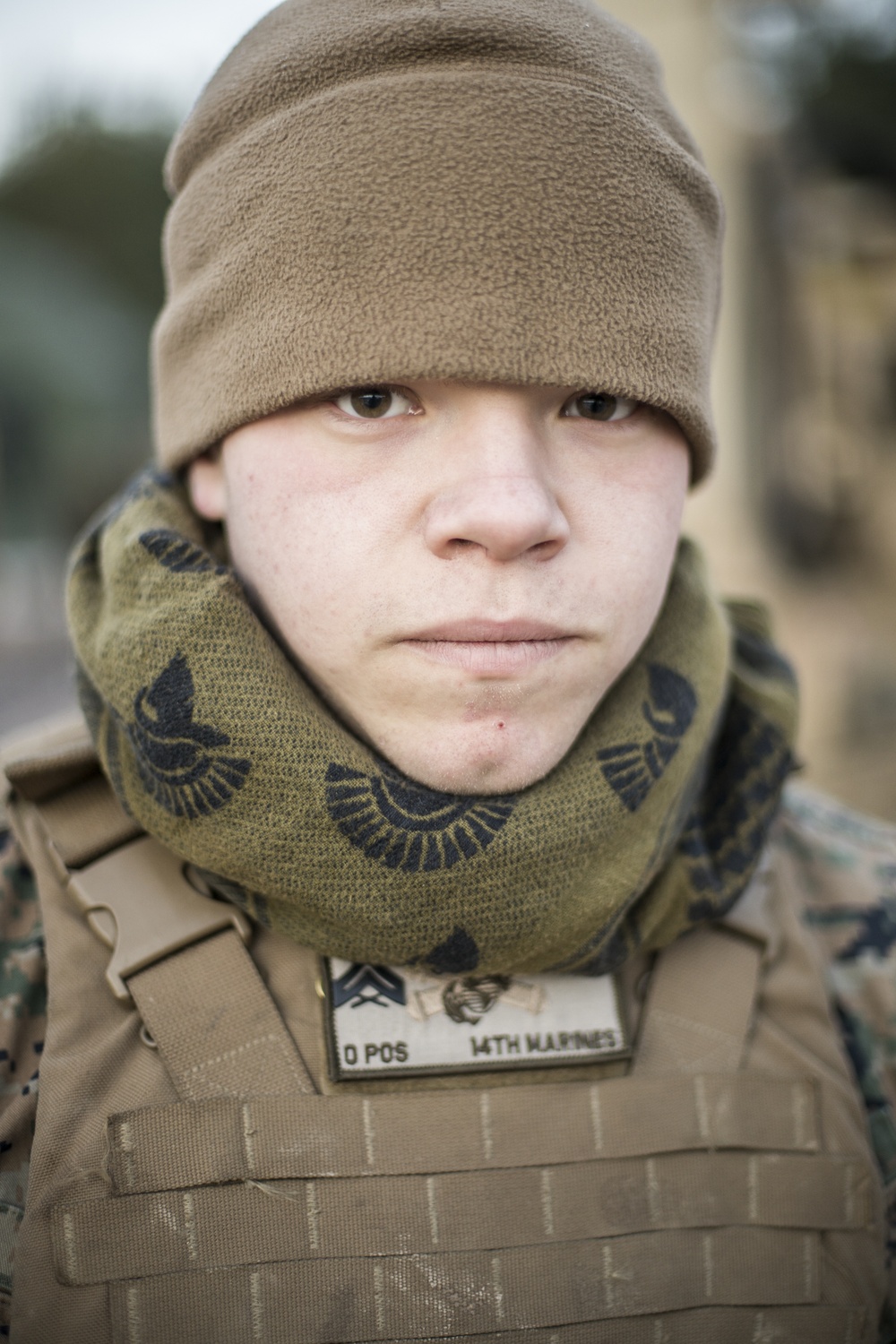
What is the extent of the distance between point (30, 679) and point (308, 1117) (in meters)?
6.97

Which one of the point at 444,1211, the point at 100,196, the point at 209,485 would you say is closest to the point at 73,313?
the point at 100,196

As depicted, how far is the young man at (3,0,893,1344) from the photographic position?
102 cm

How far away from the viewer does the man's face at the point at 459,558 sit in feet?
3.35

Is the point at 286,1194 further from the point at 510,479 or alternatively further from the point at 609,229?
the point at 609,229

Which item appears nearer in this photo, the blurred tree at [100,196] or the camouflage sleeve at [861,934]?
the camouflage sleeve at [861,934]

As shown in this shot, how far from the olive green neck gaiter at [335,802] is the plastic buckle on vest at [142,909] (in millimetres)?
61

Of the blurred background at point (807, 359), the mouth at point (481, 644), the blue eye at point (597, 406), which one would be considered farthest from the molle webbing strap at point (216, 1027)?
the blurred background at point (807, 359)

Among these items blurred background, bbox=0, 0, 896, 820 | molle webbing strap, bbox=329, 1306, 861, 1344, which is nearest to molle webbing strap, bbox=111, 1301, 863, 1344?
molle webbing strap, bbox=329, 1306, 861, 1344

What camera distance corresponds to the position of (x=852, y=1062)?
4.39 feet

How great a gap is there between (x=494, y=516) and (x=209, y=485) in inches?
19.1

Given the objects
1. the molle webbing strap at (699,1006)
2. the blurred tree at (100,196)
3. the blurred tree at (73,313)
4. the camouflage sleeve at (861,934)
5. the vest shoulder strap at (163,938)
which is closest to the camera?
the vest shoulder strap at (163,938)

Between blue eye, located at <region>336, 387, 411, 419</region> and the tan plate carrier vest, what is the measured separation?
0.54 meters

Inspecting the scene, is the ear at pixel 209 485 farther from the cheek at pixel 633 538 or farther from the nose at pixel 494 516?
the cheek at pixel 633 538

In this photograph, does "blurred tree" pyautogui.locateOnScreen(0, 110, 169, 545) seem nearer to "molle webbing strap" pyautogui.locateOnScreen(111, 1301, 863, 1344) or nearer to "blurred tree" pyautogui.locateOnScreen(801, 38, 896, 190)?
"blurred tree" pyautogui.locateOnScreen(801, 38, 896, 190)
